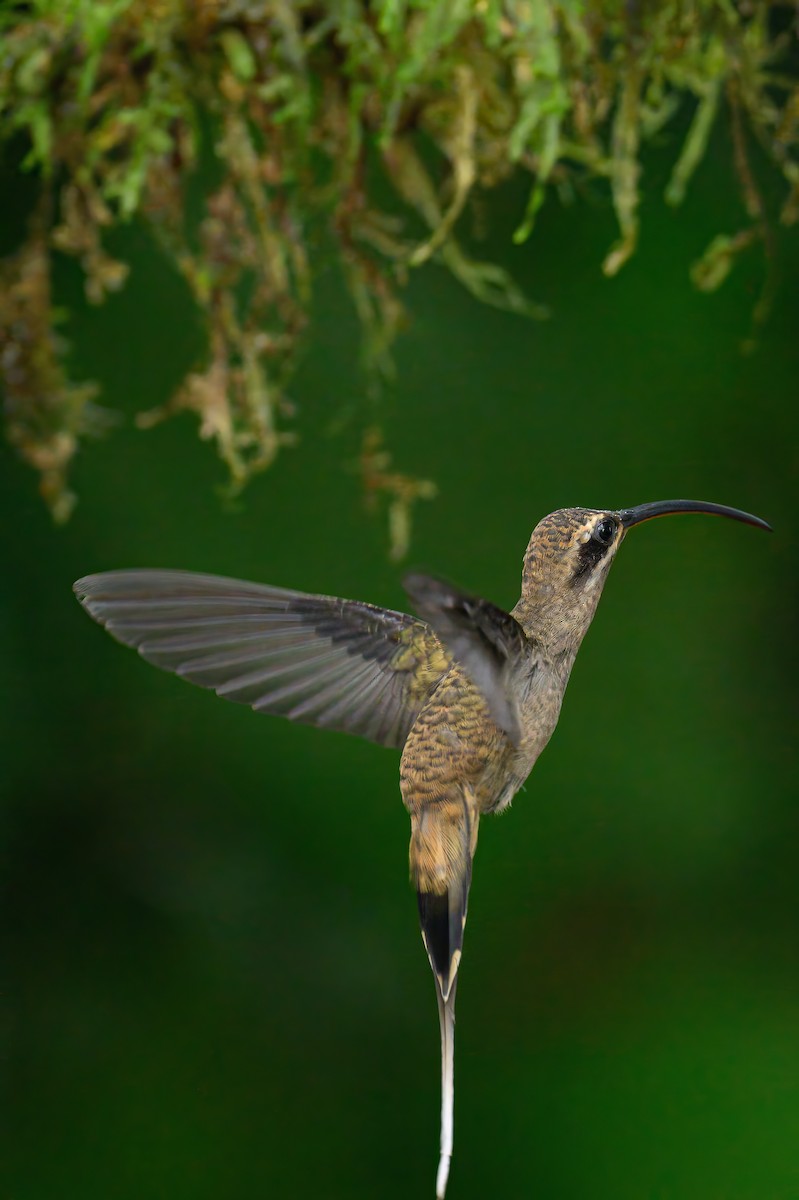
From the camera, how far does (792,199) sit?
43.8 inches

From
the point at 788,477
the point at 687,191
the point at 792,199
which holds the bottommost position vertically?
the point at 788,477

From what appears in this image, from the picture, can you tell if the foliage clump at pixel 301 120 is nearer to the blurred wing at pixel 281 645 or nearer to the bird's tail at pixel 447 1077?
the blurred wing at pixel 281 645

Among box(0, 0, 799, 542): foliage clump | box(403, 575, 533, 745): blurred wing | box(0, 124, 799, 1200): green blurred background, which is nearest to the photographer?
box(403, 575, 533, 745): blurred wing

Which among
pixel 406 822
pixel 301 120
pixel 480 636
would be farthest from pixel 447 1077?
pixel 406 822

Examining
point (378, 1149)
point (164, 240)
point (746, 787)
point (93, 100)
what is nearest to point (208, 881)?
point (378, 1149)

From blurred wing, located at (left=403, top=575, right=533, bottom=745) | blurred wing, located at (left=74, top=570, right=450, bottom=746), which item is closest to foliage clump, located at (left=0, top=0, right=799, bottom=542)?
blurred wing, located at (left=74, top=570, right=450, bottom=746)

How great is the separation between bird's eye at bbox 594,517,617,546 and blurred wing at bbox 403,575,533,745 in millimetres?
62

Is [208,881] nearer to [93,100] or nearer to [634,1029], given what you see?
[634,1029]

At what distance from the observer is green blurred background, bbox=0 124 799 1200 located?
1749 millimetres

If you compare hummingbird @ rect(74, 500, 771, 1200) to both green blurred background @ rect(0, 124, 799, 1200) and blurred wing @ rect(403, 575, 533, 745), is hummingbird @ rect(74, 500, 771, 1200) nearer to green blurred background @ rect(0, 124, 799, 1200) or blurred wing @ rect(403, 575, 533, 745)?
blurred wing @ rect(403, 575, 533, 745)

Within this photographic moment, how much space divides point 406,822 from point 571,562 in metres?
1.23

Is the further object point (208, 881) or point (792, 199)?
point (208, 881)

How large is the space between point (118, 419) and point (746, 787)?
1074 mm

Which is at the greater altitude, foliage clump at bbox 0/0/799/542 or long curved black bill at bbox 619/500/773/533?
foliage clump at bbox 0/0/799/542
